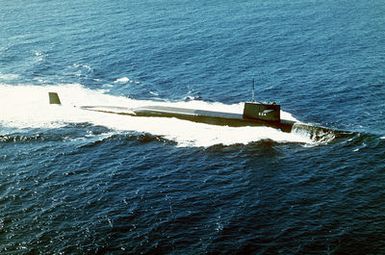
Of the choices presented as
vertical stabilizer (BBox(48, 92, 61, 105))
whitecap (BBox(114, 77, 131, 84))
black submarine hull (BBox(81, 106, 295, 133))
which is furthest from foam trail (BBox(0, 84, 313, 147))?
whitecap (BBox(114, 77, 131, 84))

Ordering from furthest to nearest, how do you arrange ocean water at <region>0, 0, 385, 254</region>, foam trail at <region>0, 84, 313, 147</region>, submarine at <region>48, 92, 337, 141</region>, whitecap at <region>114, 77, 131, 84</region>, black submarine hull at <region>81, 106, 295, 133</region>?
whitecap at <region>114, 77, 131, 84</region> → black submarine hull at <region>81, 106, 295, 133</region> → foam trail at <region>0, 84, 313, 147</region> → submarine at <region>48, 92, 337, 141</region> → ocean water at <region>0, 0, 385, 254</region>

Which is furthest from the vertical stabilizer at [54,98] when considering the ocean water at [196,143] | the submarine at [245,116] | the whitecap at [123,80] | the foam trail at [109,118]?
the whitecap at [123,80]

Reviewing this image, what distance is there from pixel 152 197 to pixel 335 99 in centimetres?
3595

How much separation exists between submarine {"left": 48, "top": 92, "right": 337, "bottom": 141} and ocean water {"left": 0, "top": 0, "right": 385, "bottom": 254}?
1175mm

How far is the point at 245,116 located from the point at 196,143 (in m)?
8.75

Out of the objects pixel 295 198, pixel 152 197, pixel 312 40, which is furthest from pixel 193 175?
pixel 312 40

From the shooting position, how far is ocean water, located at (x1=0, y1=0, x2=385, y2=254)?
42188 millimetres

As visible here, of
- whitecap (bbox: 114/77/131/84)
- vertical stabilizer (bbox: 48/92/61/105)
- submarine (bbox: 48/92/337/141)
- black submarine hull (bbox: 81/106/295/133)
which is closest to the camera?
submarine (bbox: 48/92/337/141)

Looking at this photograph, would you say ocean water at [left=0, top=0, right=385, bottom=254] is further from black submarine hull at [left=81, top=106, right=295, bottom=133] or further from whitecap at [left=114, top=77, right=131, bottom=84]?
whitecap at [left=114, top=77, right=131, bottom=84]

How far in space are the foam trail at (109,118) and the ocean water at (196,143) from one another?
0.33 metres

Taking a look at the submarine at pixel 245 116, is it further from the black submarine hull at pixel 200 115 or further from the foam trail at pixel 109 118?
the foam trail at pixel 109 118

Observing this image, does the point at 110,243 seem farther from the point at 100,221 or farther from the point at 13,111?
the point at 13,111

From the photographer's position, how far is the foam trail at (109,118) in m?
62.3

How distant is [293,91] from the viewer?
249ft
